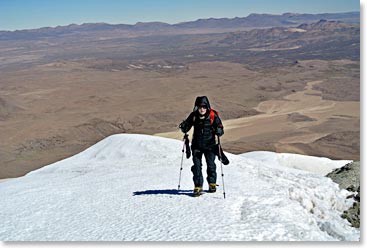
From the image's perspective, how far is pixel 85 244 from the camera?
470cm

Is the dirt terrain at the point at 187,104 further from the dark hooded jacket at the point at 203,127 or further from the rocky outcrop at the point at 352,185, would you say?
the dark hooded jacket at the point at 203,127

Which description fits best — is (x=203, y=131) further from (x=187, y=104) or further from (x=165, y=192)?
(x=187, y=104)

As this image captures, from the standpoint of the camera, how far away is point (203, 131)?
5898mm

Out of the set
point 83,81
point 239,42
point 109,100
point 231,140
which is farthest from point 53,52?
point 231,140

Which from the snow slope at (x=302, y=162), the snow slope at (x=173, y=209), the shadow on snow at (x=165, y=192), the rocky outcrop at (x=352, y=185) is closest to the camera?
the snow slope at (x=173, y=209)

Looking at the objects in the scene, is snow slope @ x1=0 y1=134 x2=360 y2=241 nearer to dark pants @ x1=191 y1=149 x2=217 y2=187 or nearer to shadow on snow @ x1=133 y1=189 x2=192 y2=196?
shadow on snow @ x1=133 y1=189 x2=192 y2=196

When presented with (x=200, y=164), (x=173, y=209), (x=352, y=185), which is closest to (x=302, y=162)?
(x=352, y=185)

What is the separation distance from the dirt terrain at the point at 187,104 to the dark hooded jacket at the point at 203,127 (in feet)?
71.4

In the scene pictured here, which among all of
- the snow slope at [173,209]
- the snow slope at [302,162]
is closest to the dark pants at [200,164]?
the snow slope at [173,209]

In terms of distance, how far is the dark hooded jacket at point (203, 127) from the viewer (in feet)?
18.9

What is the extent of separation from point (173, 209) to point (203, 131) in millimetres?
1143

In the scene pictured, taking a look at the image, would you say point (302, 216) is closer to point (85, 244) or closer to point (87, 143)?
point (85, 244)

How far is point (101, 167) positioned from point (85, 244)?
6163 millimetres

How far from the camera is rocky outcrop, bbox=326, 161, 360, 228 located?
6040 mm
